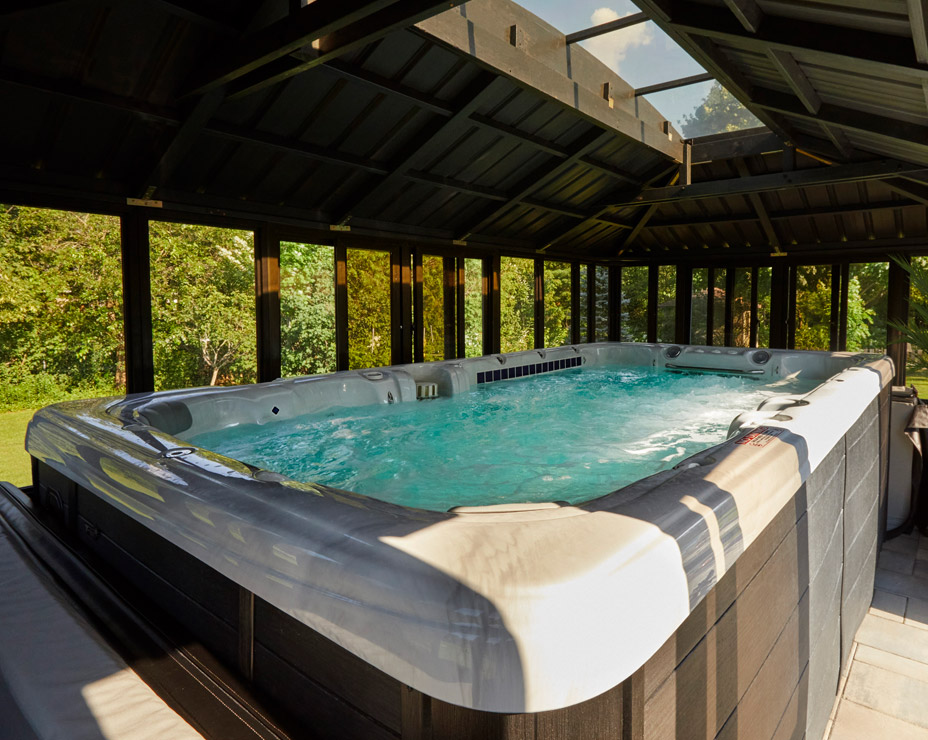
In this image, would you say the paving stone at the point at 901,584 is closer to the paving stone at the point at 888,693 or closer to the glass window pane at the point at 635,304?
the paving stone at the point at 888,693

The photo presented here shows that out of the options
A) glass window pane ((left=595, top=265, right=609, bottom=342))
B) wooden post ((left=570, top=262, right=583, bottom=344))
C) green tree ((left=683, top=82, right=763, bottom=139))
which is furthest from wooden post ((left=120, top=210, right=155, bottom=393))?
green tree ((left=683, top=82, right=763, bottom=139))

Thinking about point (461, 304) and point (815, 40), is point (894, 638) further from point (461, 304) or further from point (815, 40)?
point (461, 304)

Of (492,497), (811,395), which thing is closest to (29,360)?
(492,497)

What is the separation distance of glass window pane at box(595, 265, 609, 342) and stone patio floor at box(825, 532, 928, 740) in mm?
6328

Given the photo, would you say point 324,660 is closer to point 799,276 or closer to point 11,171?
point 11,171

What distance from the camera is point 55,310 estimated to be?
5676 millimetres

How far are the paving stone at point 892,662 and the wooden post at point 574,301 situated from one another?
20.3 feet

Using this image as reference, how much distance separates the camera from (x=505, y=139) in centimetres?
447

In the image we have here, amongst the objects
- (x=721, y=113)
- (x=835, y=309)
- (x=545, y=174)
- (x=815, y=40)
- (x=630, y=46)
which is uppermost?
(x=721, y=113)

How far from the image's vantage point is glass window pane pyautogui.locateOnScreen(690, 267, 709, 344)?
779cm

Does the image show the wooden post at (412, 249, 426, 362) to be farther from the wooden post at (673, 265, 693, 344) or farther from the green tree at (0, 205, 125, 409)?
the wooden post at (673, 265, 693, 344)

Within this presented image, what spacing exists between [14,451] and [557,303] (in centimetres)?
612

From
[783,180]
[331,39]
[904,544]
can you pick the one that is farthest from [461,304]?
[904,544]

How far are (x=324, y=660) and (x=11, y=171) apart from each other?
11.4 feet
